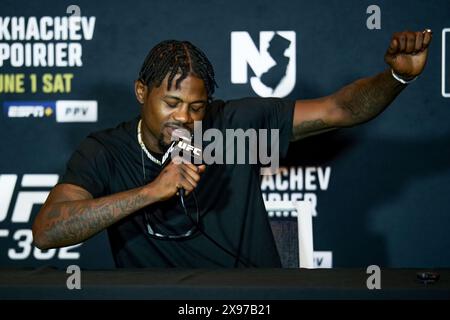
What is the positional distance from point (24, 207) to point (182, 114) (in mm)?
1087

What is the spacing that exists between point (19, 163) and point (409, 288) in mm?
1856

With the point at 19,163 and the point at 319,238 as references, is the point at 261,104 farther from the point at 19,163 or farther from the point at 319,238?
the point at 19,163

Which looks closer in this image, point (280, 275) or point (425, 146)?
point (280, 275)

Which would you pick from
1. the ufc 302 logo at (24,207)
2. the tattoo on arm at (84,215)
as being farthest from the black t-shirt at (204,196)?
the ufc 302 logo at (24,207)

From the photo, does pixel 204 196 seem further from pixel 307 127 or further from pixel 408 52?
pixel 408 52

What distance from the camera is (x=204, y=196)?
2057mm

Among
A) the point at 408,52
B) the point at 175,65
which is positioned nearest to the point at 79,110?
the point at 175,65

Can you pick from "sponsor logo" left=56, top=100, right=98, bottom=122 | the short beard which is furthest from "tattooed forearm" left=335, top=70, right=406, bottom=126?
"sponsor logo" left=56, top=100, right=98, bottom=122

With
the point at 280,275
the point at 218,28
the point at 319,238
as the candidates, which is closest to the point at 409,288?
the point at 280,275

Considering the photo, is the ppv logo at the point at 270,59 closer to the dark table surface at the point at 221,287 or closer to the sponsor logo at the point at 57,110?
the sponsor logo at the point at 57,110

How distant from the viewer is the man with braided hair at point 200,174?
192 centimetres

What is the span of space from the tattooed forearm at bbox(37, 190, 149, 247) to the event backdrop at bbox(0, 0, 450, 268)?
947mm

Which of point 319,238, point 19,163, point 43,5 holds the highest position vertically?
point 43,5
